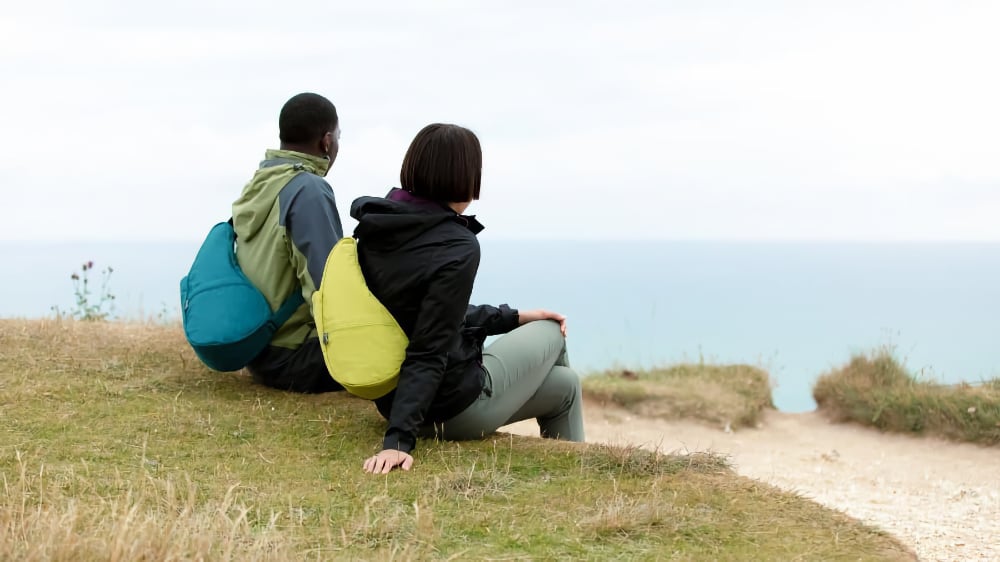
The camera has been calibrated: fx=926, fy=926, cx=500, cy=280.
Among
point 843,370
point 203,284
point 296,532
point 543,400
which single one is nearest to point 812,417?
point 843,370

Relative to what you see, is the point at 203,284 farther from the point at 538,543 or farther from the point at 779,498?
Result: the point at 779,498

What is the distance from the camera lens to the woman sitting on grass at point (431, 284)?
393 centimetres

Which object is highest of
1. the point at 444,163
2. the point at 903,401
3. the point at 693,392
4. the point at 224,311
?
the point at 444,163

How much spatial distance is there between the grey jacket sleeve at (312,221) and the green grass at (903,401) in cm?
654

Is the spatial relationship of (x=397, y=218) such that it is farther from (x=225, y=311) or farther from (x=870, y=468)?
(x=870, y=468)

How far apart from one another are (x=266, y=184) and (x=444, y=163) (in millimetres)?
1648

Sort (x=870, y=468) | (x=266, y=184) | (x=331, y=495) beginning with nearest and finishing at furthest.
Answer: (x=331, y=495)
(x=266, y=184)
(x=870, y=468)

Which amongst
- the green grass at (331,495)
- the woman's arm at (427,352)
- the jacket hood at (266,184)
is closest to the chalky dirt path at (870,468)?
the green grass at (331,495)

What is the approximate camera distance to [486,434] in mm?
4578

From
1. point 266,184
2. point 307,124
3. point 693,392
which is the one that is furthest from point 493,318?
point 693,392

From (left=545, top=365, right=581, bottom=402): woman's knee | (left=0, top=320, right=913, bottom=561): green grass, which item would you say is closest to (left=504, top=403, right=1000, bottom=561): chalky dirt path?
(left=545, top=365, right=581, bottom=402): woman's knee

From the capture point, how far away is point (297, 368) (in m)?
5.35

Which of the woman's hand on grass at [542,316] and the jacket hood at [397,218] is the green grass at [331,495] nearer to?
the woman's hand on grass at [542,316]

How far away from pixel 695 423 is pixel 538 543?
6.79 m
